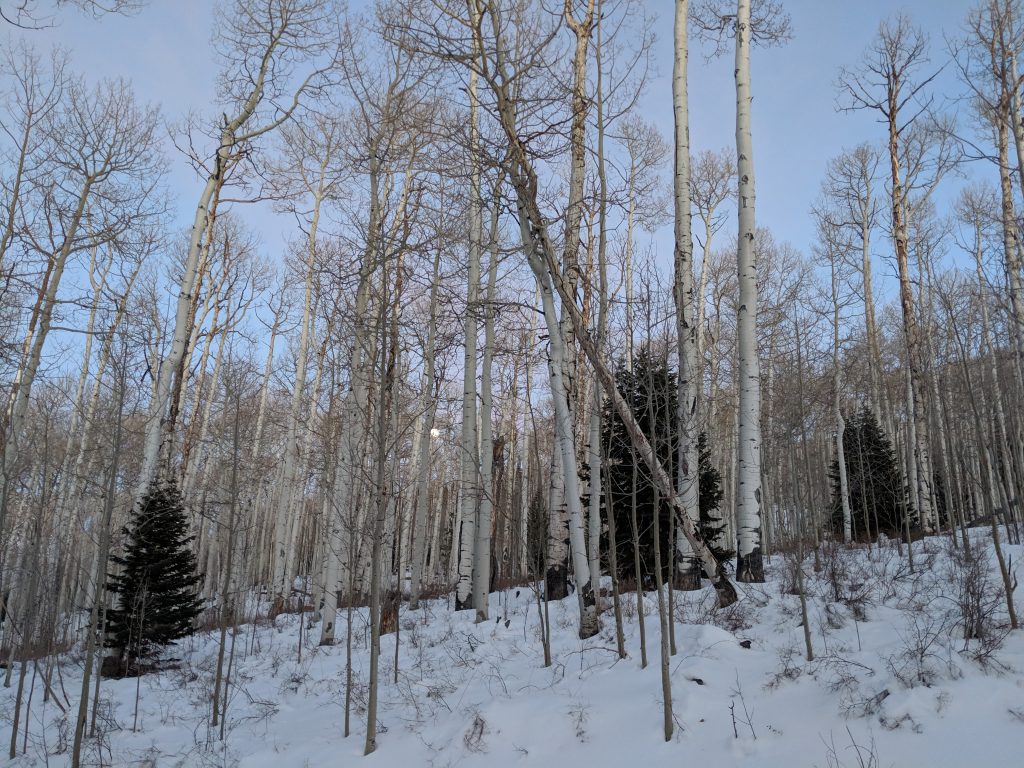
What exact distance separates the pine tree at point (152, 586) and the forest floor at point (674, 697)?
2.77ft

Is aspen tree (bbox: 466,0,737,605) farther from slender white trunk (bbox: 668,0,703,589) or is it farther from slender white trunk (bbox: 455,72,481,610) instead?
slender white trunk (bbox: 455,72,481,610)

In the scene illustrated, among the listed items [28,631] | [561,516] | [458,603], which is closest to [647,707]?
[561,516]

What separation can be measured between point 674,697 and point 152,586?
27.2ft

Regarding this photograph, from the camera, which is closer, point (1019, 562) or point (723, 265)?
point (1019, 562)

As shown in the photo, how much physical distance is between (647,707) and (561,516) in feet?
12.1

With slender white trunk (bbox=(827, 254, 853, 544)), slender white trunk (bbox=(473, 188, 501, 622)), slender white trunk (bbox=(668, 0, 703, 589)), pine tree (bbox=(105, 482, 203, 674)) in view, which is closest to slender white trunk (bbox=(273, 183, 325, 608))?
pine tree (bbox=(105, 482, 203, 674))

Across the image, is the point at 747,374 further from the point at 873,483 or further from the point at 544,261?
the point at 873,483

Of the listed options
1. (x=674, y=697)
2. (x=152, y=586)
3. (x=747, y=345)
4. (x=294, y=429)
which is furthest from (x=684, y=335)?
(x=294, y=429)

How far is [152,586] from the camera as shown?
900cm

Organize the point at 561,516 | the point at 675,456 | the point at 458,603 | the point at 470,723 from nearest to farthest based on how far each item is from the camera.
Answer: the point at 470,723
the point at 561,516
the point at 675,456
the point at 458,603

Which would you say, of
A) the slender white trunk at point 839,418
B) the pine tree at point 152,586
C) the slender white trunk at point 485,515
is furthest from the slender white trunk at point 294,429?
the slender white trunk at point 839,418

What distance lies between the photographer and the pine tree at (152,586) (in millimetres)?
8602

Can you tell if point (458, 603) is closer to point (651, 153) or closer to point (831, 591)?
point (831, 591)

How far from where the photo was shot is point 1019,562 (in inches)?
247
